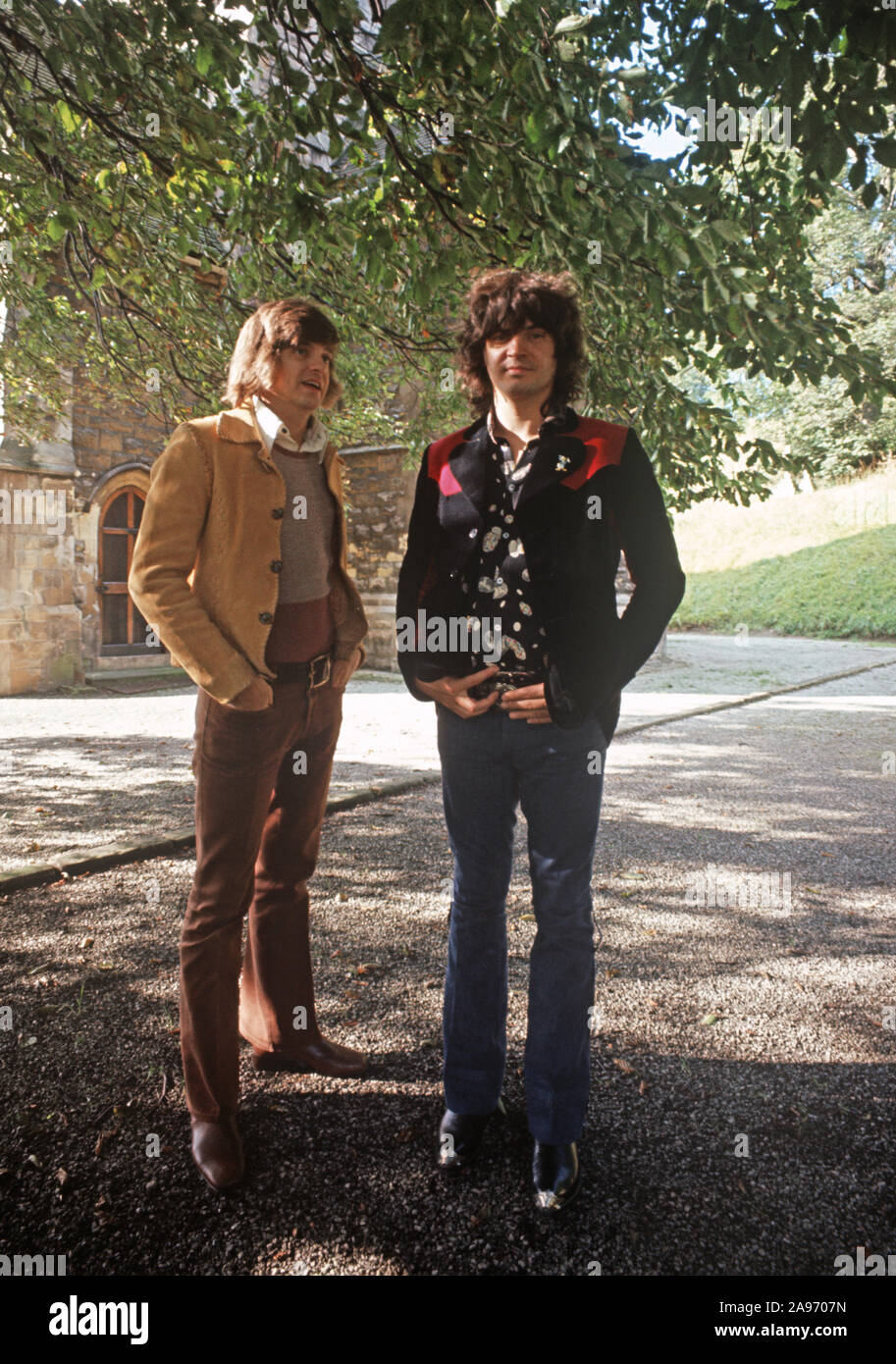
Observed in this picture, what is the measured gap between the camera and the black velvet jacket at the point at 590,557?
1.94 metres

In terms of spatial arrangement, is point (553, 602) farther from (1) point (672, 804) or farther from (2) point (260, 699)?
(1) point (672, 804)

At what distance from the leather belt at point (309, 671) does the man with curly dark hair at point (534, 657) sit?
0.25 meters

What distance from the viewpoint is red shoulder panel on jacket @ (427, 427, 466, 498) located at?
2.15m

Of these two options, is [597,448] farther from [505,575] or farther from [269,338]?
[269,338]

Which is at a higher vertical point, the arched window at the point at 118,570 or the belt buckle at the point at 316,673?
the arched window at the point at 118,570

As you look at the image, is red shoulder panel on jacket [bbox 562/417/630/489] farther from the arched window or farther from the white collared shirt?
the arched window

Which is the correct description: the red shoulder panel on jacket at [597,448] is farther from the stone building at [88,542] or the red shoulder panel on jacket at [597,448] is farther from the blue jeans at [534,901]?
the stone building at [88,542]

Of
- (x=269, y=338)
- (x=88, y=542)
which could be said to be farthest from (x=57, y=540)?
(x=269, y=338)

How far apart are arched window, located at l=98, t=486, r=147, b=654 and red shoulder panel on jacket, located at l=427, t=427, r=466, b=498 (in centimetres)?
1096

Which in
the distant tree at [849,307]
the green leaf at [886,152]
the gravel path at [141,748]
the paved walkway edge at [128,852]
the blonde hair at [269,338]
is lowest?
the paved walkway edge at [128,852]

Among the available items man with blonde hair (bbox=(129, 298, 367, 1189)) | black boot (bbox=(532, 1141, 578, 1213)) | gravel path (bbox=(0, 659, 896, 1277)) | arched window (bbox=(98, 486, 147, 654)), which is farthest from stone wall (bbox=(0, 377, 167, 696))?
black boot (bbox=(532, 1141, 578, 1213))

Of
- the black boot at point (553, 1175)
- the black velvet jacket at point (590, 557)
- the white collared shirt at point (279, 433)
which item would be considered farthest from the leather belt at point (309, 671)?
the black boot at point (553, 1175)

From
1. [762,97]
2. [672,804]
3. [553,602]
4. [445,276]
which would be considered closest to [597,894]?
[672,804]

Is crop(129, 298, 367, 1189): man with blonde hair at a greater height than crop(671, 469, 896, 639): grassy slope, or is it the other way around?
crop(671, 469, 896, 639): grassy slope
